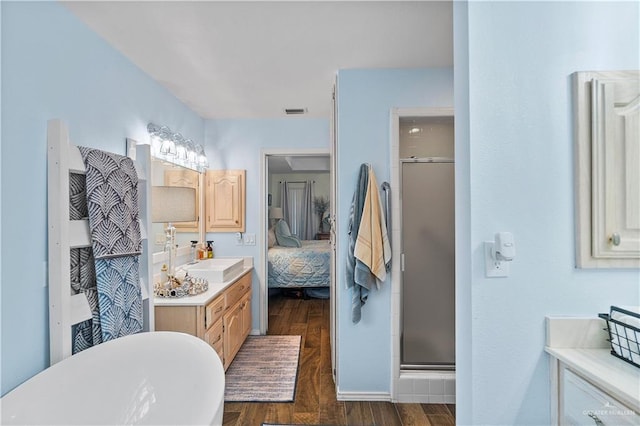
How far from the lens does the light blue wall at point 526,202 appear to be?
108cm

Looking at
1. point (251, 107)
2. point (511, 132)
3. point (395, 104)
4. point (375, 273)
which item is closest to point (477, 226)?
point (511, 132)

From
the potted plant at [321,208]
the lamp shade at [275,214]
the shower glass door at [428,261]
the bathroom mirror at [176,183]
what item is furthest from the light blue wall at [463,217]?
the potted plant at [321,208]

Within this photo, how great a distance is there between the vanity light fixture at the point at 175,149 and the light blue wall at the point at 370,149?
57.0 inches

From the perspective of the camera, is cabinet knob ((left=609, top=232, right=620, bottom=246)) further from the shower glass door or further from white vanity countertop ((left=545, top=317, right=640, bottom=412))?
the shower glass door

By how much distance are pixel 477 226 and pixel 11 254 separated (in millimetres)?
1862

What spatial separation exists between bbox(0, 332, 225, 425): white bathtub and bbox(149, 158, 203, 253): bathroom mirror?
109 cm

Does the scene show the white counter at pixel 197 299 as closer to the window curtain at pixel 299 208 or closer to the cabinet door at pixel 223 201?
the cabinet door at pixel 223 201

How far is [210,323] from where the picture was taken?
2.10 metres

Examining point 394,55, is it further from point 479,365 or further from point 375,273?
point 479,365

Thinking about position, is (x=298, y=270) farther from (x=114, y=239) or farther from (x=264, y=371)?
(x=114, y=239)

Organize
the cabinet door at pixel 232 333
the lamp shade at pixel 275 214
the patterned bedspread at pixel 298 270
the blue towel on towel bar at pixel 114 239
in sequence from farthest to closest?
the lamp shade at pixel 275 214 → the patterned bedspread at pixel 298 270 → the cabinet door at pixel 232 333 → the blue towel on towel bar at pixel 114 239

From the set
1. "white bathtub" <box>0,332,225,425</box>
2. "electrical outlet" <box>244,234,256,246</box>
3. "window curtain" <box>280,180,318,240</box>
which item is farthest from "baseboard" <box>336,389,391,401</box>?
"window curtain" <box>280,180,318,240</box>

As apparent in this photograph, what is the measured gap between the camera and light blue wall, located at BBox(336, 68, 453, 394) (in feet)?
7.05

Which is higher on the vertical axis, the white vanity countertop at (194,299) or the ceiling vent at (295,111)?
the ceiling vent at (295,111)
